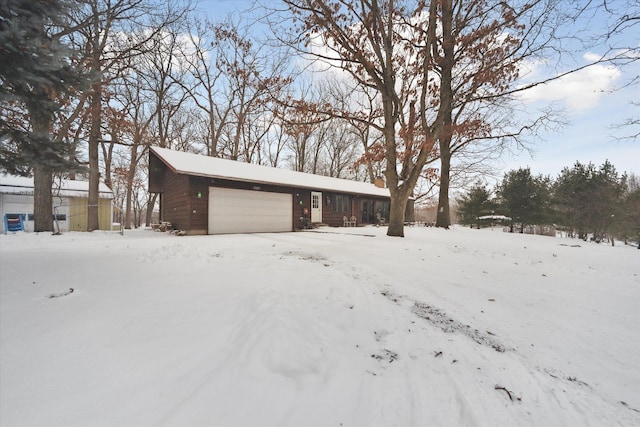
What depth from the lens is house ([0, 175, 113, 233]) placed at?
1448 cm

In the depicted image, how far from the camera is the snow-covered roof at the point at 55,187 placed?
14471mm

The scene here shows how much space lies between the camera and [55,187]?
1571 cm

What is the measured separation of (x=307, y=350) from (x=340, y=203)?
646 inches

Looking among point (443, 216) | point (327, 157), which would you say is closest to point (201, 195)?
point (443, 216)

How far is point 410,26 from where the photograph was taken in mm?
9453

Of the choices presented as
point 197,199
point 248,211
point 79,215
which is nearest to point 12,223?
point 79,215

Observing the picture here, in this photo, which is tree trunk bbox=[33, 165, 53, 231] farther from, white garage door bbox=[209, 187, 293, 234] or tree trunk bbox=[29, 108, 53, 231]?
white garage door bbox=[209, 187, 293, 234]

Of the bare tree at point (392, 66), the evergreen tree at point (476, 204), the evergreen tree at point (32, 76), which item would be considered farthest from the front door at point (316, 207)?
the evergreen tree at point (476, 204)

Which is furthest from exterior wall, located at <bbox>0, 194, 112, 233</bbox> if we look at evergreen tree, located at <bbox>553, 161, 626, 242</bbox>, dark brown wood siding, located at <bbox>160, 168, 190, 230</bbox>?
evergreen tree, located at <bbox>553, 161, 626, 242</bbox>

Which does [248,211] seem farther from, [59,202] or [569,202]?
[569,202]

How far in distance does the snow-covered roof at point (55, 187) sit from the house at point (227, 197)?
526cm

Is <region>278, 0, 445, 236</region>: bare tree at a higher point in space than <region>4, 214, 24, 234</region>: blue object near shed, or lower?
higher

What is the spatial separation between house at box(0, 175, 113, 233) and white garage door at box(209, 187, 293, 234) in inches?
235

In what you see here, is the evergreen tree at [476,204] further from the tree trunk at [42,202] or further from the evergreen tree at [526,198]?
the tree trunk at [42,202]
